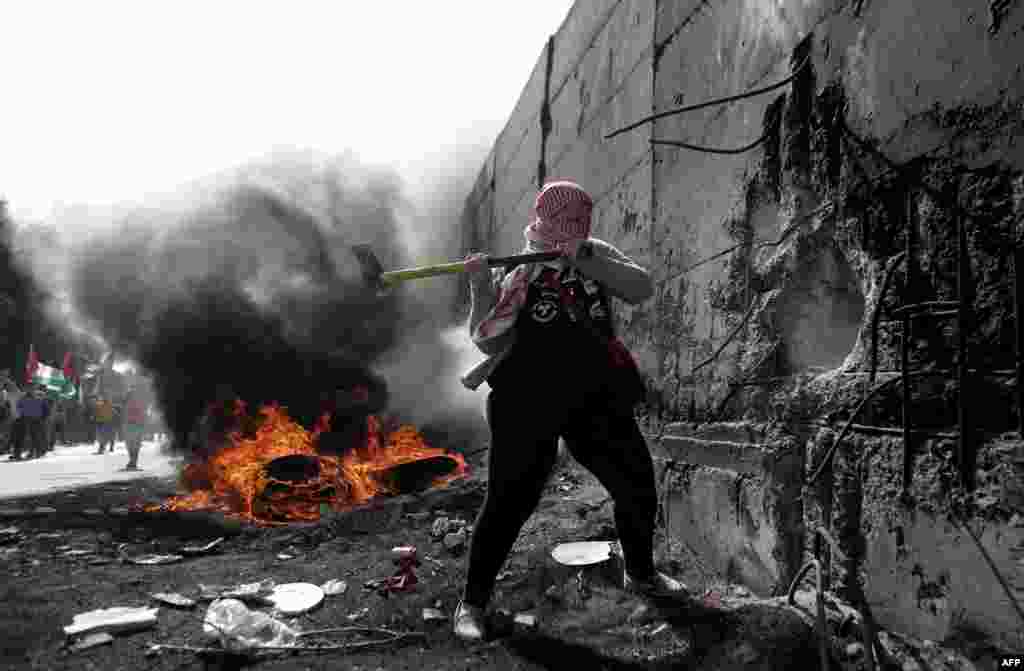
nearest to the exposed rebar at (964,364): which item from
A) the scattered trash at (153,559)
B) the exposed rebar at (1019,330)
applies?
the exposed rebar at (1019,330)

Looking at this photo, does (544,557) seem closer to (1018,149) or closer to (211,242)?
(1018,149)

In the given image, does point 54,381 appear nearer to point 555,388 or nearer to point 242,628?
point 242,628

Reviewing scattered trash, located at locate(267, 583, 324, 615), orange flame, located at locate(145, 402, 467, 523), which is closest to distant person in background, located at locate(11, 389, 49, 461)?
orange flame, located at locate(145, 402, 467, 523)

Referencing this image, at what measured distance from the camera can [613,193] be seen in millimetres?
4797

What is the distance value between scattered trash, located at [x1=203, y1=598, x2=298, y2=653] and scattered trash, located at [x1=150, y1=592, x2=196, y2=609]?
0.33 meters

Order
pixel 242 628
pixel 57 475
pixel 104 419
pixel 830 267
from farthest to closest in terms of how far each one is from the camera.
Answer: pixel 104 419 < pixel 57 475 < pixel 242 628 < pixel 830 267

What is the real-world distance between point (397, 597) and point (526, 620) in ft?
2.87

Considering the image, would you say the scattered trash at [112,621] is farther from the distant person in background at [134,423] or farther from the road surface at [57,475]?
the distant person in background at [134,423]

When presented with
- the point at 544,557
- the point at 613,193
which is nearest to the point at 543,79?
the point at 613,193

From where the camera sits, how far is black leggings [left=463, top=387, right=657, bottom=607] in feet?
8.22

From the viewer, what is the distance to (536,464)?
2.51m

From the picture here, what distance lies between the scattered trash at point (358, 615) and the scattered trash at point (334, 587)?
0.37 m

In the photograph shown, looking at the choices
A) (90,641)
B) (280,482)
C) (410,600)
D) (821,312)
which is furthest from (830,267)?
(280,482)

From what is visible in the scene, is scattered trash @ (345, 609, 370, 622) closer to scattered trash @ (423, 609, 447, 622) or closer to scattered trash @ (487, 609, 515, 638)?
scattered trash @ (423, 609, 447, 622)
